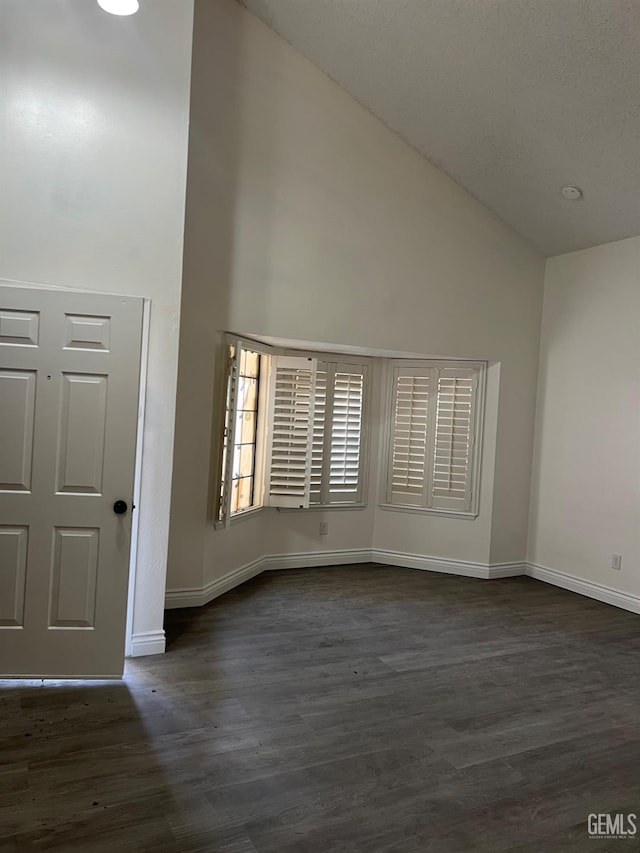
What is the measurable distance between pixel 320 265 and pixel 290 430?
4.57 feet

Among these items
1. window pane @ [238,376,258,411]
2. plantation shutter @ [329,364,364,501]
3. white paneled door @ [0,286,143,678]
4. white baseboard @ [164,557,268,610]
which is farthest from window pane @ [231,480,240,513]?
white paneled door @ [0,286,143,678]

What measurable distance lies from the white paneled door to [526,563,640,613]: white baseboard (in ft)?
12.9

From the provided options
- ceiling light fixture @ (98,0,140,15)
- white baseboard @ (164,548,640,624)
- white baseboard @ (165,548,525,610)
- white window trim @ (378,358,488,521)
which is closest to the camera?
ceiling light fixture @ (98,0,140,15)

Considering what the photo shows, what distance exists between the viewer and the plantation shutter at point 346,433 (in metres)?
5.66

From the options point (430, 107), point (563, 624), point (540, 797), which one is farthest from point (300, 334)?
point (540, 797)

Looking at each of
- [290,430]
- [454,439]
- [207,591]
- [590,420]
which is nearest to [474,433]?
[454,439]

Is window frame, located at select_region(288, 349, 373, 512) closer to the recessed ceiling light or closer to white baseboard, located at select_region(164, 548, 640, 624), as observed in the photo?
white baseboard, located at select_region(164, 548, 640, 624)

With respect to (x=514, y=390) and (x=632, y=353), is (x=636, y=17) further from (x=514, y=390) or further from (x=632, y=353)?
(x=514, y=390)

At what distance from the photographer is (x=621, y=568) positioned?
5031 mm

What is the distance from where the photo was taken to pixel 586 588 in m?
5.30

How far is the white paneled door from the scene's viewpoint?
308cm

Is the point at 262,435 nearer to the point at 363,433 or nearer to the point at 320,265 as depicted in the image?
the point at 363,433

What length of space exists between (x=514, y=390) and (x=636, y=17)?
10.1 ft

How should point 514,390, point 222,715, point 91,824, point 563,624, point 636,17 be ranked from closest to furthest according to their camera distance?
point 91,824, point 222,715, point 636,17, point 563,624, point 514,390
